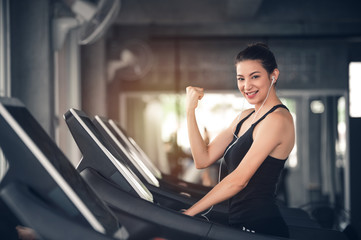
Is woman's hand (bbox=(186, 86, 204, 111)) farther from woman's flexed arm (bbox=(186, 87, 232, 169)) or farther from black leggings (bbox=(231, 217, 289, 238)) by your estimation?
black leggings (bbox=(231, 217, 289, 238))

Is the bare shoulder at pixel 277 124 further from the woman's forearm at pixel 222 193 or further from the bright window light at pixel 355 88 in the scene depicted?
the bright window light at pixel 355 88

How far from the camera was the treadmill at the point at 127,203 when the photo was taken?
1.27 meters

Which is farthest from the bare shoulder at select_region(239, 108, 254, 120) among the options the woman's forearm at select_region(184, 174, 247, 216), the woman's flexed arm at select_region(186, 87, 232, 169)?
the woman's forearm at select_region(184, 174, 247, 216)

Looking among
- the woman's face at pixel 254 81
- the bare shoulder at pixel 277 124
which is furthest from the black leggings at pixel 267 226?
the woman's face at pixel 254 81

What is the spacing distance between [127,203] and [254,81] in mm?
533

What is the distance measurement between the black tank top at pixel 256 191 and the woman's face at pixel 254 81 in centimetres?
7

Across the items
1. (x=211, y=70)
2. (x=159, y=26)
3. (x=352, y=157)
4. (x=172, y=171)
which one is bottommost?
(x=172, y=171)

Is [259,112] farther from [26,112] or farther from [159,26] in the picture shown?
[159,26]

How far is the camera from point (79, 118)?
57.5 inches

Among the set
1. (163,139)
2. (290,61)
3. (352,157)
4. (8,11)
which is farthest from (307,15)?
(8,11)

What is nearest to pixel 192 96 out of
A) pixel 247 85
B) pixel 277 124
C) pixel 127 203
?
pixel 247 85

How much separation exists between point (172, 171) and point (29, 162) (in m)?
6.91

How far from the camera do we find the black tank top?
1.45 metres

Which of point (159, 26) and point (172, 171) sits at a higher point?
point (159, 26)
